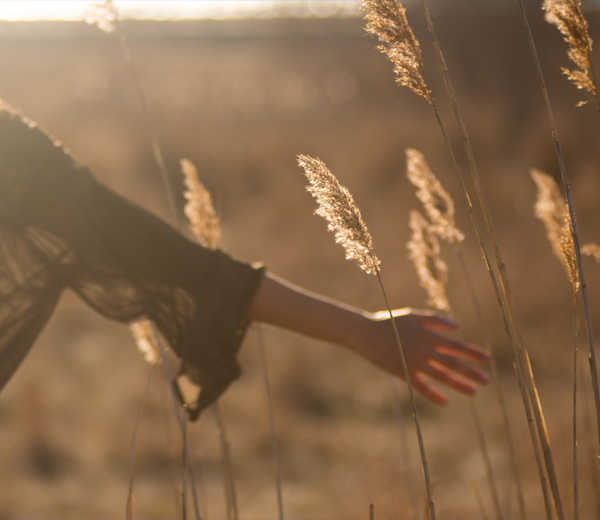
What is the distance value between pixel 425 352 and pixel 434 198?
35 centimetres

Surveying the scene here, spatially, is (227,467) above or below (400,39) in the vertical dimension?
below

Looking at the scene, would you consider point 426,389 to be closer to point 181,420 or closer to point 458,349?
point 458,349

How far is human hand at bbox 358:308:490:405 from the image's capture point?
1287 mm

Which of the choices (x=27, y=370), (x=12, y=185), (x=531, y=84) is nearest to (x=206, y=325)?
(x=12, y=185)

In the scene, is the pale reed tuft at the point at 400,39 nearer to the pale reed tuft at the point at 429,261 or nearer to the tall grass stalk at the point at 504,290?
the tall grass stalk at the point at 504,290

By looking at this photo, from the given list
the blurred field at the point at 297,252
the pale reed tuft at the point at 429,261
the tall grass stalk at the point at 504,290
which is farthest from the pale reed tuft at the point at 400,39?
the blurred field at the point at 297,252

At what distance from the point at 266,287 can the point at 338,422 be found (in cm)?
404

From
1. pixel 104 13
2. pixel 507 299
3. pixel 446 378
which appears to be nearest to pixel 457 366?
pixel 446 378

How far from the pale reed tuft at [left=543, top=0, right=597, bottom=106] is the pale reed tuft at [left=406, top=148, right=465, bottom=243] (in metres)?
0.43

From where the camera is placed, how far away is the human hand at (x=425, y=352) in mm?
1287

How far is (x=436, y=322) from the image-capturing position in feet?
4.29

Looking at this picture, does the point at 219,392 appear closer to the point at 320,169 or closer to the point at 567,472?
the point at 320,169

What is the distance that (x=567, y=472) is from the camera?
266cm

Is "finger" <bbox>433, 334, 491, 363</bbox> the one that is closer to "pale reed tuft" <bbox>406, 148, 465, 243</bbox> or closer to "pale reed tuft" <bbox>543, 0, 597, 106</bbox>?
"pale reed tuft" <bbox>406, 148, 465, 243</bbox>
